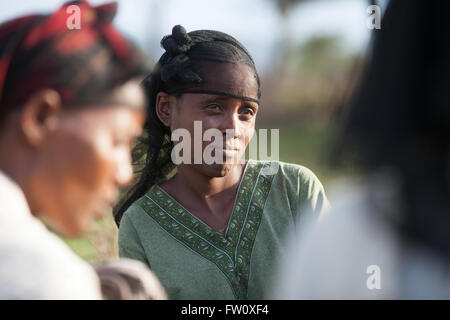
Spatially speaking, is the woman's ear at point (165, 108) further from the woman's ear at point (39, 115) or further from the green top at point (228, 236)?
the woman's ear at point (39, 115)

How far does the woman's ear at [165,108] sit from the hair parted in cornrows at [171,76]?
4 centimetres

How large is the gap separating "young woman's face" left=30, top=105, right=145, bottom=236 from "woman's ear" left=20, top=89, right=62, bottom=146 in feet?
0.07

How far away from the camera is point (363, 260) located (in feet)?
4.42

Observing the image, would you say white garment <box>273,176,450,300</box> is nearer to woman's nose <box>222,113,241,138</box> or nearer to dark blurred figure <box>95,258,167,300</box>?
dark blurred figure <box>95,258,167,300</box>

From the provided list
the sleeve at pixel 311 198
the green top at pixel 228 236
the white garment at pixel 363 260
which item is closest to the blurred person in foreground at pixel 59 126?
the white garment at pixel 363 260

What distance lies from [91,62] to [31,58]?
0.53 feet

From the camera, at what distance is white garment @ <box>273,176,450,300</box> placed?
1301 millimetres

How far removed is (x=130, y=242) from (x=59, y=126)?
1.34 metres

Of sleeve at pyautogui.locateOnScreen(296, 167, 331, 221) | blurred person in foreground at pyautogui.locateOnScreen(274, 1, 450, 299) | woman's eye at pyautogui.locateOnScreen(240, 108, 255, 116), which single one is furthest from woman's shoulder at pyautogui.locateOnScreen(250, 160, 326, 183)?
blurred person in foreground at pyautogui.locateOnScreen(274, 1, 450, 299)

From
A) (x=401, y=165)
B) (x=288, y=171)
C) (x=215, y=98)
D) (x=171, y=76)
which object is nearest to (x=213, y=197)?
(x=288, y=171)

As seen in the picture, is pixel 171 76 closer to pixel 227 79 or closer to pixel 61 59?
pixel 227 79

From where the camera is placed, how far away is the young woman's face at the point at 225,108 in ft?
8.96
